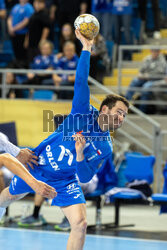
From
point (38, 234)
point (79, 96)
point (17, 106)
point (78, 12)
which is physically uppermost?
point (78, 12)

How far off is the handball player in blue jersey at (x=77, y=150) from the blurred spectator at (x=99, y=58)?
680cm

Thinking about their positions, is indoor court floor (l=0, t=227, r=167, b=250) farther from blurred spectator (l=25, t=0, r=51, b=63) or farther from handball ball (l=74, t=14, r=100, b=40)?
blurred spectator (l=25, t=0, r=51, b=63)

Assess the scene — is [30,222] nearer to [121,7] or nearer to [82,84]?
[82,84]

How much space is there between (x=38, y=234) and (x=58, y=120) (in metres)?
2.10

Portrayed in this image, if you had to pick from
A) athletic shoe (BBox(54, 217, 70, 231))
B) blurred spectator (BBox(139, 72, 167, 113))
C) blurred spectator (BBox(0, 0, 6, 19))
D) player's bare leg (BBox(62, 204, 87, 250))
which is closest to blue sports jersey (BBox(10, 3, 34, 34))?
blurred spectator (BBox(0, 0, 6, 19))

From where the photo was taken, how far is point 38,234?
28.2 feet

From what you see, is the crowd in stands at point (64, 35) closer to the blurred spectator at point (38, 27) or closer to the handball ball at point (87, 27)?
the blurred spectator at point (38, 27)

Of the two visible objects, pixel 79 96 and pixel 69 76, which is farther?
pixel 69 76

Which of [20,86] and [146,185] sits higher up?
[20,86]

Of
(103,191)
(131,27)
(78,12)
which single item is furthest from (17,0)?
(103,191)

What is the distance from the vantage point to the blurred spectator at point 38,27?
13930 millimetres

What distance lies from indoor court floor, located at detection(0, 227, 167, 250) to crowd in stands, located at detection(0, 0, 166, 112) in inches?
169

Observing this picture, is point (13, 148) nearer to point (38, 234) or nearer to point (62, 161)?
point (62, 161)

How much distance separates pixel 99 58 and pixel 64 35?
1.03 metres
